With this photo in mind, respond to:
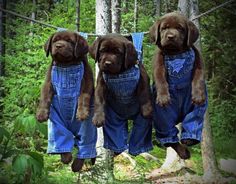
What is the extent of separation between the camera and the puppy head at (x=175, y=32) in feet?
10.3

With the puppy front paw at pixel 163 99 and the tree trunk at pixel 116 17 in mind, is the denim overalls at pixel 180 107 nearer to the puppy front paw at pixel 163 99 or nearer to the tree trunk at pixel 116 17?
the puppy front paw at pixel 163 99

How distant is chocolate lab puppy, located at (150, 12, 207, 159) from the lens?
317cm

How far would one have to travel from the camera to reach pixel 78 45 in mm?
3260

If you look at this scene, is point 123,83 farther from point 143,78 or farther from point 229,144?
point 229,144

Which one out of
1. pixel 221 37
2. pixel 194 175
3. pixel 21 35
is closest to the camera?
pixel 194 175

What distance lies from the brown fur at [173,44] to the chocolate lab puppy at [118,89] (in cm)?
16

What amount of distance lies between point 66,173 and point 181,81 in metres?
6.86

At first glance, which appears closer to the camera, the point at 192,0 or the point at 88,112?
the point at 88,112

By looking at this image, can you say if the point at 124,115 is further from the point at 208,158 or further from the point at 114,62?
the point at 208,158

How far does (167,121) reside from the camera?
339 centimetres

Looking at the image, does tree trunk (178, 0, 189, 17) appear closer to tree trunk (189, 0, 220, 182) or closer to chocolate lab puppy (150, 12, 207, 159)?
tree trunk (189, 0, 220, 182)

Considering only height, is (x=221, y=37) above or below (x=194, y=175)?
above

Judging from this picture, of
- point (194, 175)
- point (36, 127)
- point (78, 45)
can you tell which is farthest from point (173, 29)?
point (194, 175)

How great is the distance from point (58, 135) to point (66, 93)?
337 millimetres
